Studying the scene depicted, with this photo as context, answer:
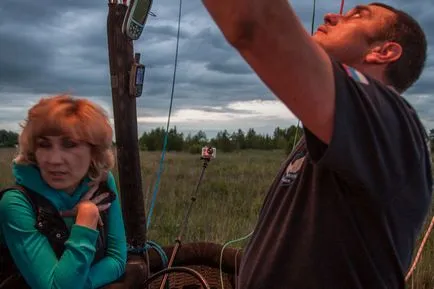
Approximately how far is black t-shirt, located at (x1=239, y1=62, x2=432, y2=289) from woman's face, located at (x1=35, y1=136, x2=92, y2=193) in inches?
43.5

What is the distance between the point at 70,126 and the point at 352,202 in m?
1.46

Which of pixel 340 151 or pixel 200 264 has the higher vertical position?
pixel 340 151

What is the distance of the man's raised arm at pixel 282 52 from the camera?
0.89 metres

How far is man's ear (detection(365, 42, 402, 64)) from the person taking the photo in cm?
138

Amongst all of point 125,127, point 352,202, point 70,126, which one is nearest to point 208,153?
point 125,127

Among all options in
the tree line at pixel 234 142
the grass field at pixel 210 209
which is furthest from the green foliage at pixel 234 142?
the grass field at pixel 210 209

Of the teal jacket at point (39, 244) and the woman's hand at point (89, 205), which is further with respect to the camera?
the woman's hand at point (89, 205)

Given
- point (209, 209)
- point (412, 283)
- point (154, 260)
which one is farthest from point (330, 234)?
point (209, 209)

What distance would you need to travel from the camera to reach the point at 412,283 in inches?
181

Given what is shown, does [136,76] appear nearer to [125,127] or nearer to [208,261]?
[125,127]

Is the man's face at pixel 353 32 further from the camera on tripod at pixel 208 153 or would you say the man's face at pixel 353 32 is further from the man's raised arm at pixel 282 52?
the camera on tripod at pixel 208 153

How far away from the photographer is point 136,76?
3.33m

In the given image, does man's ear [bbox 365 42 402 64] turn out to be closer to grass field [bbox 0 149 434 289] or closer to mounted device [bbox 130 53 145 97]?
mounted device [bbox 130 53 145 97]

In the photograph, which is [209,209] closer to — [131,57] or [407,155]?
[131,57]
